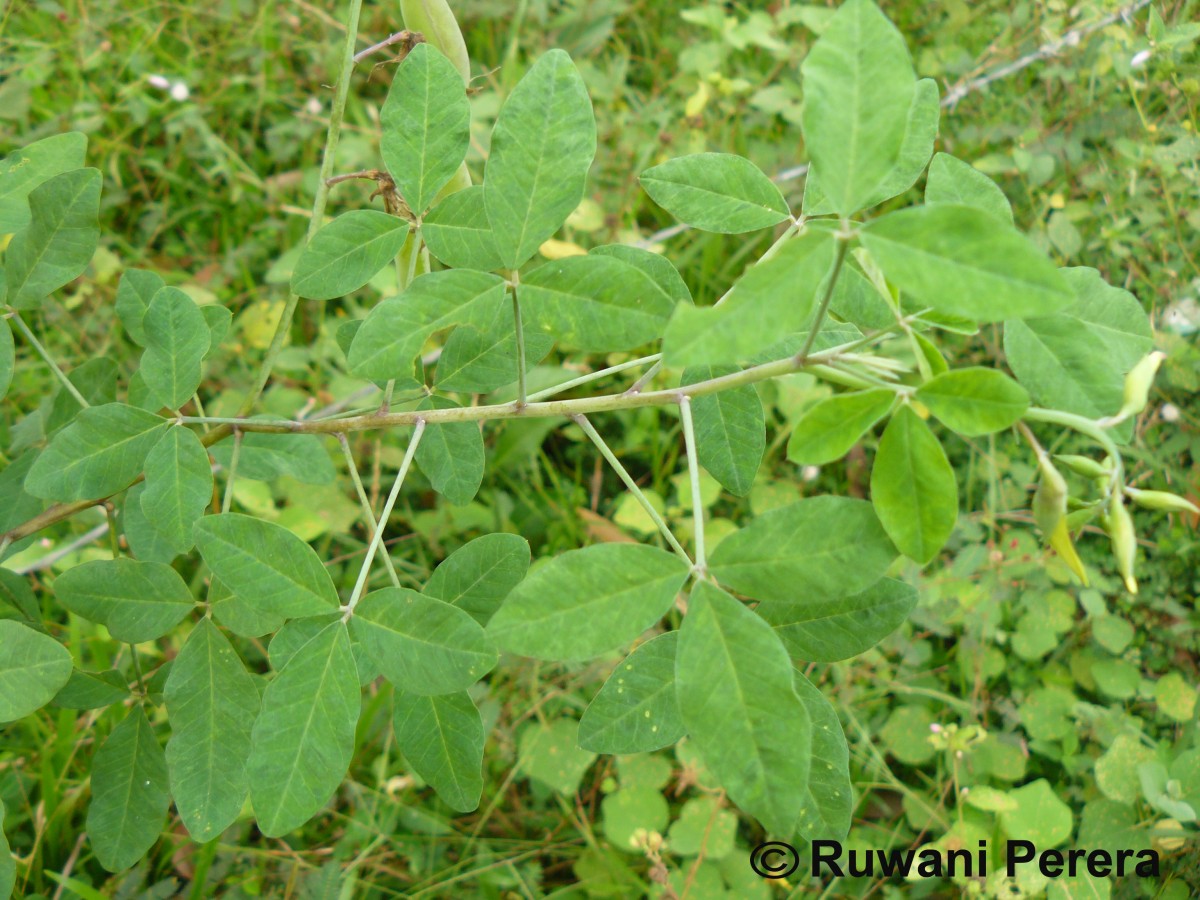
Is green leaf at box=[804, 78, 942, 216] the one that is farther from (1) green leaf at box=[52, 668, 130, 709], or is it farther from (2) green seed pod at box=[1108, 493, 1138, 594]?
(1) green leaf at box=[52, 668, 130, 709]

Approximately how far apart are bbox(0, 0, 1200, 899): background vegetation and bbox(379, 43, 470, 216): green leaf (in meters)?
0.38

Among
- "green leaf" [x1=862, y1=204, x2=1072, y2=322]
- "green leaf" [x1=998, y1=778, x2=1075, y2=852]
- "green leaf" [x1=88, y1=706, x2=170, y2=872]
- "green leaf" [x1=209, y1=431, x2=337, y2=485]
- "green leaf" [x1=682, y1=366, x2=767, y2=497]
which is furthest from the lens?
"green leaf" [x1=998, y1=778, x2=1075, y2=852]

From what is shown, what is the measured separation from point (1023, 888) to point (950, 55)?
7.11 ft

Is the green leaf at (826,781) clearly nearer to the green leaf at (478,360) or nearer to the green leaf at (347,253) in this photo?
the green leaf at (478,360)

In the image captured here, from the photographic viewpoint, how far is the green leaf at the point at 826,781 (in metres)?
0.89

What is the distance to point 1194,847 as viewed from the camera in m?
1.69

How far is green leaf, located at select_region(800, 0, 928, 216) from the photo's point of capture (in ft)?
2.15

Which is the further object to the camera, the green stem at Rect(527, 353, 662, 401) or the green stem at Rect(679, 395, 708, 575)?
the green stem at Rect(527, 353, 662, 401)

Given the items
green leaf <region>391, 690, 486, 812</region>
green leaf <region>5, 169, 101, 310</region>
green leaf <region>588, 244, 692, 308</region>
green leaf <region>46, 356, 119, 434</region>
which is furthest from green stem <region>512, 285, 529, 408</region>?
green leaf <region>46, 356, 119, 434</region>

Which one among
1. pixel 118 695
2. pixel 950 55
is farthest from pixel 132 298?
pixel 950 55

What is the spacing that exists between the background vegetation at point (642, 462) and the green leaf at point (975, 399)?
3.00 ft

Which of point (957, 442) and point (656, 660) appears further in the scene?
point (957, 442)

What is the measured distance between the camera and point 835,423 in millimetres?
732

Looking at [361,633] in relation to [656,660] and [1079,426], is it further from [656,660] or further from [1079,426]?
[1079,426]
